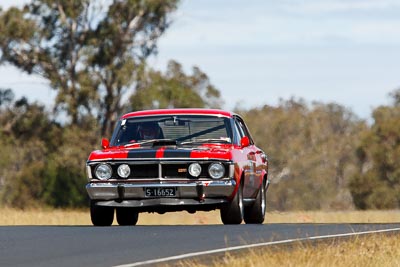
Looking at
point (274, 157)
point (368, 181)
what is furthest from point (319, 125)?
point (368, 181)

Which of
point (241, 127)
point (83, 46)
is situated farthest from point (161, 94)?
point (241, 127)

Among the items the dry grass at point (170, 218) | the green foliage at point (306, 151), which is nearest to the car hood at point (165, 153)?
the dry grass at point (170, 218)

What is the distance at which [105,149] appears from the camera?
17391 mm

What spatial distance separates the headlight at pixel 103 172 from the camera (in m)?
16.6

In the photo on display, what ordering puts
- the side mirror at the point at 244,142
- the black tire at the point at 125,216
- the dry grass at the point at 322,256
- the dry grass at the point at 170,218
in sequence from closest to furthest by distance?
the dry grass at the point at 322,256
the side mirror at the point at 244,142
the black tire at the point at 125,216
the dry grass at the point at 170,218

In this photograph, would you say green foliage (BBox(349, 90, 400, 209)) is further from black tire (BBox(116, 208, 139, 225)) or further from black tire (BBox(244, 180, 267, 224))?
black tire (BBox(116, 208, 139, 225))

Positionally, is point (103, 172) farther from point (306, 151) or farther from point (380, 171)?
point (306, 151)

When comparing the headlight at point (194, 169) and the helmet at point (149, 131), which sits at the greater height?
the helmet at point (149, 131)

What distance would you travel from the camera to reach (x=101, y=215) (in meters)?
17.0

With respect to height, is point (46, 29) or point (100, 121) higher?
point (46, 29)

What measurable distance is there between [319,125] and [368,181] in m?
37.0

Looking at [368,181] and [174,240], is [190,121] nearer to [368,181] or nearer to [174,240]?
[174,240]

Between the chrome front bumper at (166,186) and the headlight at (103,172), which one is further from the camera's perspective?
the headlight at (103,172)

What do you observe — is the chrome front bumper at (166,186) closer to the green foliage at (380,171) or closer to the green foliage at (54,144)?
the green foliage at (54,144)
